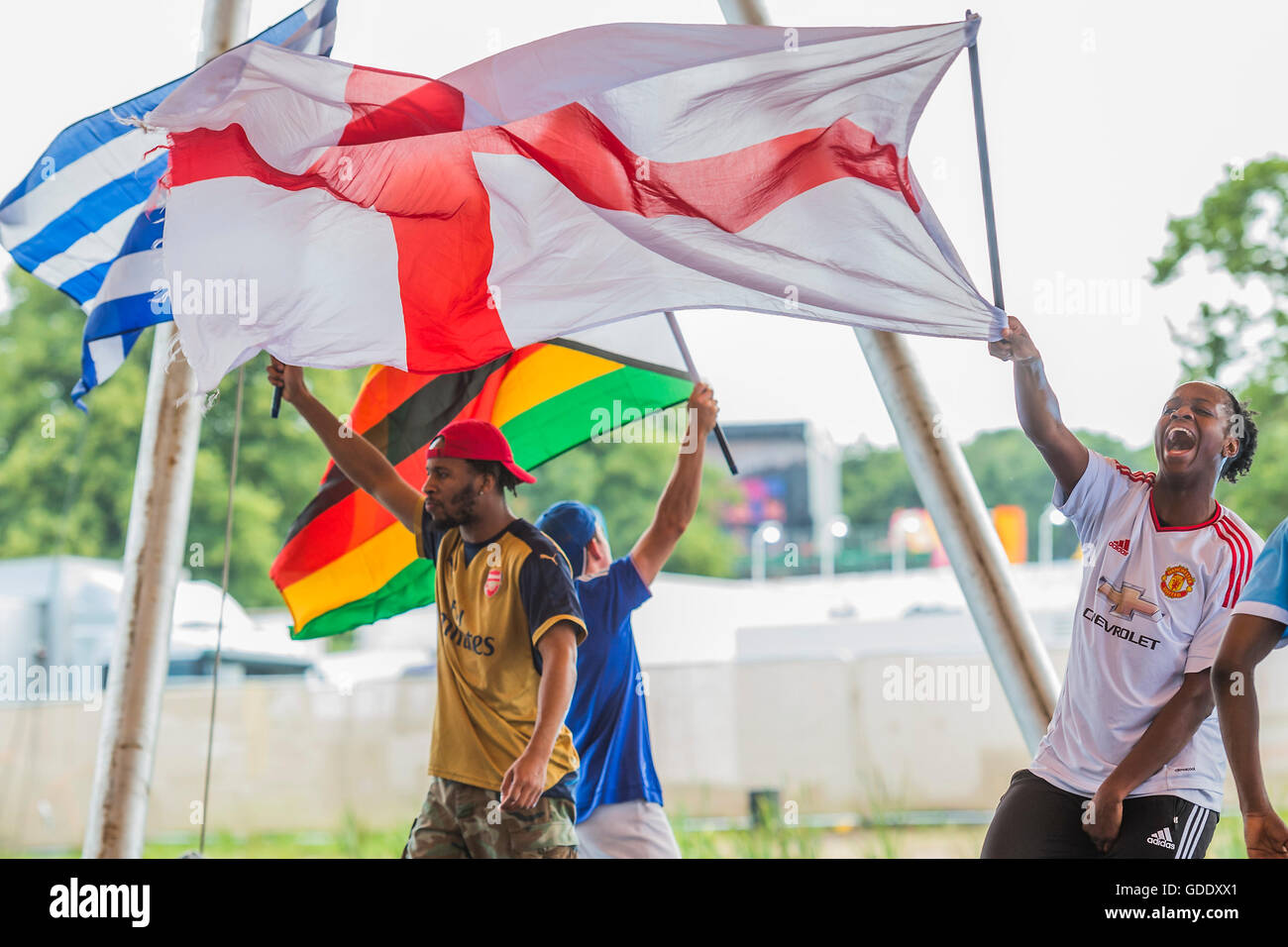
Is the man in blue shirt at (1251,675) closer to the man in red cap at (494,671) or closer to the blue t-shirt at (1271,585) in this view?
the blue t-shirt at (1271,585)

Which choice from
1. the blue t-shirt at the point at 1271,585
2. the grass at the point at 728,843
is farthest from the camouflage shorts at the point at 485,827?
the grass at the point at 728,843

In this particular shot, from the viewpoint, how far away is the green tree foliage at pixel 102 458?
24938mm

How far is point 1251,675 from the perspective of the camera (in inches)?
124

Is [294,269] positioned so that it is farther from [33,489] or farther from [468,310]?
[33,489]

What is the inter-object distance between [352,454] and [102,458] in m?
22.3

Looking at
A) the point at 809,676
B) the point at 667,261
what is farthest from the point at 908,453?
the point at 809,676

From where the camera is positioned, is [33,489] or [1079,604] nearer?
[1079,604]

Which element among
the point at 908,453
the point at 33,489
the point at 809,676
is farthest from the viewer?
the point at 33,489

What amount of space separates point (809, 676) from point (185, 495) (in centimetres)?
936

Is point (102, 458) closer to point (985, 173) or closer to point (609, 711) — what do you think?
point (609, 711)

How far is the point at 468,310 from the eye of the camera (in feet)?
14.8

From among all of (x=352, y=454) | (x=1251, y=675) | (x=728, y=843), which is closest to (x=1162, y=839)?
(x=1251, y=675)
